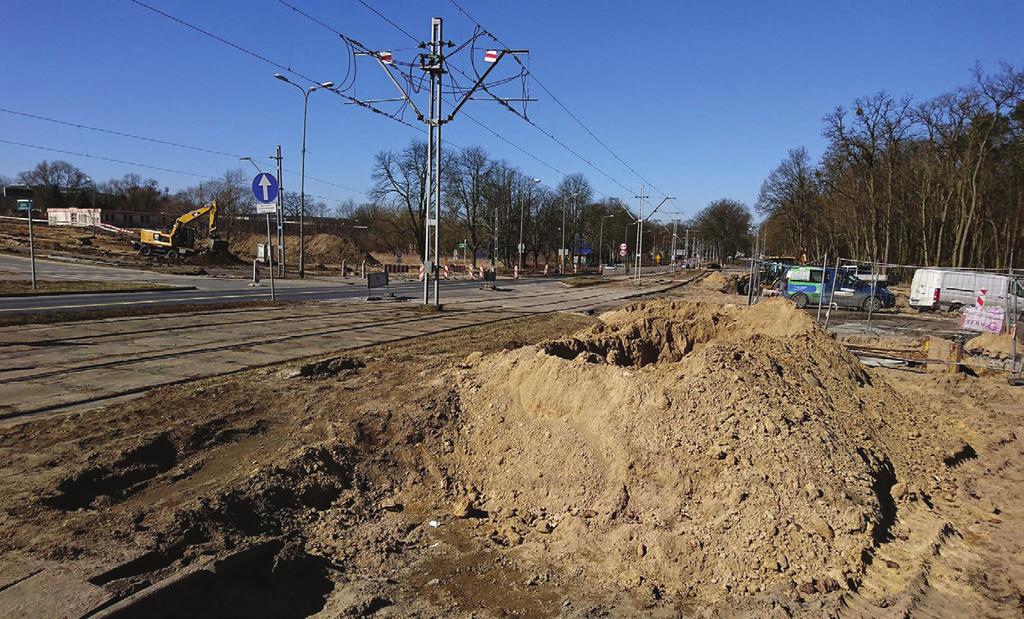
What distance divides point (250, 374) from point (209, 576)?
553cm

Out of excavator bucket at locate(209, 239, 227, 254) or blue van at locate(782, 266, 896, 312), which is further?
excavator bucket at locate(209, 239, 227, 254)

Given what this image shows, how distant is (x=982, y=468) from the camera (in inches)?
269

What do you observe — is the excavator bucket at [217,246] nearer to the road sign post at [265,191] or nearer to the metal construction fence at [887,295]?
the road sign post at [265,191]

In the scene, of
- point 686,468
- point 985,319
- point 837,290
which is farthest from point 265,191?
point 837,290

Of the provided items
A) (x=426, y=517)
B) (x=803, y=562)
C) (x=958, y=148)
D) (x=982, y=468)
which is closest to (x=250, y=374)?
(x=426, y=517)

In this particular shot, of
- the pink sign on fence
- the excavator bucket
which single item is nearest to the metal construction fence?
the pink sign on fence

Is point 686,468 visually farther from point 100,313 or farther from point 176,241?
point 176,241

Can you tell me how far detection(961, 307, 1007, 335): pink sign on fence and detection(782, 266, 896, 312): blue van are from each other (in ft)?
25.1

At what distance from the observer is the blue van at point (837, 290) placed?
25.3 metres

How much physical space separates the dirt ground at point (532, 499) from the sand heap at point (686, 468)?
0.02 meters

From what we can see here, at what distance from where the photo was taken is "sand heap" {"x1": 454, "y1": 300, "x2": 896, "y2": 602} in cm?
428

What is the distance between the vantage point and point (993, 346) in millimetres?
14086

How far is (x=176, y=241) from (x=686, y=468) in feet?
159

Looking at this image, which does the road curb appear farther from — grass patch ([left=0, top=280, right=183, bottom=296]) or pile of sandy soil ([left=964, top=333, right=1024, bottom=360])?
pile of sandy soil ([left=964, top=333, right=1024, bottom=360])
